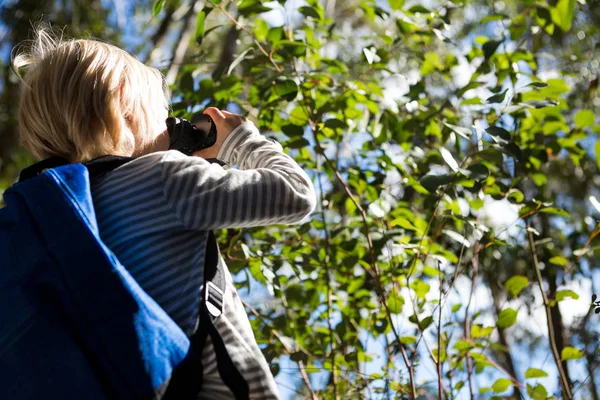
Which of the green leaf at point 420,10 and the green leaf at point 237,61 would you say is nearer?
the green leaf at point 237,61

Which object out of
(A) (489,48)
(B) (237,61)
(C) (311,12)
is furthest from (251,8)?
(A) (489,48)

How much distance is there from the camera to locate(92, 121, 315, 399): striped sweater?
0.99 metres

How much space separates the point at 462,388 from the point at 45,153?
1206mm

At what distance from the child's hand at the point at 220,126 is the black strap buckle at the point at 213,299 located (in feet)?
1.02

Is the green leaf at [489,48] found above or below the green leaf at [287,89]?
above

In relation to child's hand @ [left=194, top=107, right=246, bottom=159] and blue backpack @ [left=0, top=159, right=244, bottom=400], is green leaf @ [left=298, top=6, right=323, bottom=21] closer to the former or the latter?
child's hand @ [left=194, top=107, right=246, bottom=159]

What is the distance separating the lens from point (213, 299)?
3.28 ft

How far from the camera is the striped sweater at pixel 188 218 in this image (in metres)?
0.99

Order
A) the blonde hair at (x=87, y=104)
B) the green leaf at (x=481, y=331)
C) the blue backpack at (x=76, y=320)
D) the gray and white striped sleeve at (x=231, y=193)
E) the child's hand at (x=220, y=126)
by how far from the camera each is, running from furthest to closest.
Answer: the green leaf at (x=481, y=331) → the child's hand at (x=220, y=126) → the blonde hair at (x=87, y=104) → the gray and white striped sleeve at (x=231, y=193) → the blue backpack at (x=76, y=320)

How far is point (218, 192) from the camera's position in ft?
3.37

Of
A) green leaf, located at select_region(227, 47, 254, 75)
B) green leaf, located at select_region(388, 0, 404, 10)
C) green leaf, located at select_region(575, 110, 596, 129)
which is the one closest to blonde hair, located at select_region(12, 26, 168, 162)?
green leaf, located at select_region(227, 47, 254, 75)

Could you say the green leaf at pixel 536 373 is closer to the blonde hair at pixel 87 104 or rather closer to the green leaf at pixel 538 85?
the green leaf at pixel 538 85

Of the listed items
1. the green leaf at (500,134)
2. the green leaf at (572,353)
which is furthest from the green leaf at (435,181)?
the green leaf at (572,353)

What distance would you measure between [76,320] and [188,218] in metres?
0.20
